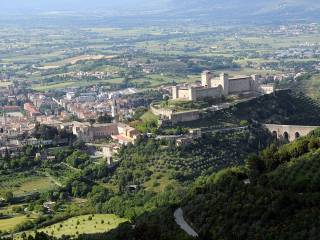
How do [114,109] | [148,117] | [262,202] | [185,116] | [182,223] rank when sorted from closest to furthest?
[262,202], [182,223], [185,116], [148,117], [114,109]

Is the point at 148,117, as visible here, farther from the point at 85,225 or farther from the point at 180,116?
the point at 85,225

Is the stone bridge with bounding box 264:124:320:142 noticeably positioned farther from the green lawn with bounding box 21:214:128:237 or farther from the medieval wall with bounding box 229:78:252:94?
the green lawn with bounding box 21:214:128:237

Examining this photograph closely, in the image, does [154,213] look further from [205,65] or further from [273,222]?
[205,65]

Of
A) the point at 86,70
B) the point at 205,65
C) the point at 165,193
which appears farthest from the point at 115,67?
the point at 165,193

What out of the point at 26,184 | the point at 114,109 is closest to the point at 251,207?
the point at 26,184

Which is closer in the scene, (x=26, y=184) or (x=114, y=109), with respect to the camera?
(x=26, y=184)

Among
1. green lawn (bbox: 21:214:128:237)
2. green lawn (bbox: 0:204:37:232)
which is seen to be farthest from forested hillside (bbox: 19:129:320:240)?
green lawn (bbox: 0:204:37:232)
